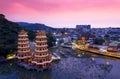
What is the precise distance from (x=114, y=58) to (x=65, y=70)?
26.3 metres

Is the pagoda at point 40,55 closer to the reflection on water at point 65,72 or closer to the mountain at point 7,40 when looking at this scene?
the reflection on water at point 65,72

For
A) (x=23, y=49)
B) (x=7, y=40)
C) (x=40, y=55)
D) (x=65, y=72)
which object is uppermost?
(x=7, y=40)

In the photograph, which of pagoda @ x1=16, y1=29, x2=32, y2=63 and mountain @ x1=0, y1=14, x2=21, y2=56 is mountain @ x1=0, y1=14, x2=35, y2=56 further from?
pagoda @ x1=16, y1=29, x2=32, y2=63

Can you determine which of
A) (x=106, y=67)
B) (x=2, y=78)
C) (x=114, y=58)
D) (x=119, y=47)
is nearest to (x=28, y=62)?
(x=2, y=78)

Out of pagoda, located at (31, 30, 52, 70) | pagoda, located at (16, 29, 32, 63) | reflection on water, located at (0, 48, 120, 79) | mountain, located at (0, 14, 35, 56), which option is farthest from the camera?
mountain, located at (0, 14, 35, 56)

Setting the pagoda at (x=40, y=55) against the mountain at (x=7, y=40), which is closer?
the pagoda at (x=40, y=55)

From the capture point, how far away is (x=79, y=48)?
94.9 metres

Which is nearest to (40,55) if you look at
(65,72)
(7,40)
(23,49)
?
(65,72)

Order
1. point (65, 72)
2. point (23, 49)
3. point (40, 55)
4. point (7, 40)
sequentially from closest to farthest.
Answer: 1. point (40, 55)
2. point (65, 72)
3. point (23, 49)
4. point (7, 40)

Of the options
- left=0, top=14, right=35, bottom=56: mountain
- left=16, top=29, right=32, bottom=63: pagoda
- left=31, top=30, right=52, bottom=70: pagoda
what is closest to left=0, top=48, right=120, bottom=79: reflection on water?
left=31, top=30, right=52, bottom=70: pagoda

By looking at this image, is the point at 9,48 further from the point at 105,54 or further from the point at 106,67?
the point at 105,54

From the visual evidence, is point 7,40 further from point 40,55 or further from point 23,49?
point 40,55

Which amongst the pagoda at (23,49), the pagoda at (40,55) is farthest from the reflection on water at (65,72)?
the pagoda at (23,49)

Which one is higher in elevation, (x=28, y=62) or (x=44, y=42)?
(x=44, y=42)
